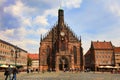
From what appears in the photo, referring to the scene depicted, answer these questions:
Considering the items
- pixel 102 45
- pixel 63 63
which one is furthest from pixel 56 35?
pixel 102 45

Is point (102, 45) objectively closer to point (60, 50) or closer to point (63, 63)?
point (60, 50)

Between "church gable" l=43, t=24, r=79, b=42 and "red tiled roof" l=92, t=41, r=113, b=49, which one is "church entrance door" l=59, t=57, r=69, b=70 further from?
"red tiled roof" l=92, t=41, r=113, b=49

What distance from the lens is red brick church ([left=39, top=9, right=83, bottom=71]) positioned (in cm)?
9956

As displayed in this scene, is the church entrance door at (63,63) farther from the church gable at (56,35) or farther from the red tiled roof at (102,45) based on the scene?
the red tiled roof at (102,45)

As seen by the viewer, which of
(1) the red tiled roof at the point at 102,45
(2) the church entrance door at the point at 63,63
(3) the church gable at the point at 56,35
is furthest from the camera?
(1) the red tiled roof at the point at 102,45

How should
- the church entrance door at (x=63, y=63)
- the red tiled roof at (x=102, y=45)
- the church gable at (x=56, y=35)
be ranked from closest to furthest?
the church entrance door at (x=63, y=63) < the church gable at (x=56, y=35) < the red tiled roof at (x=102, y=45)

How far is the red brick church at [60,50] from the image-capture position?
9956cm

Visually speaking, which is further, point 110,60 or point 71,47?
point 110,60

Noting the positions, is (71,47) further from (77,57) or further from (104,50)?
(104,50)

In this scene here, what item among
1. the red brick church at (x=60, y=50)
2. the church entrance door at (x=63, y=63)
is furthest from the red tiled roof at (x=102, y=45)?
the church entrance door at (x=63, y=63)

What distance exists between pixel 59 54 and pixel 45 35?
12562mm

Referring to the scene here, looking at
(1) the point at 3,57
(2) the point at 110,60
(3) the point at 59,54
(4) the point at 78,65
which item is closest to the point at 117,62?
(2) the point at 110,60

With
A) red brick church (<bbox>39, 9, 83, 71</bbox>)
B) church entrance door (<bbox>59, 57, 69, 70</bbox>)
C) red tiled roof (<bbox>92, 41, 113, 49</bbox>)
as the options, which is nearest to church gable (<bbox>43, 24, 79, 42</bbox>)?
red brick church (<bbox>39, 9, 83, 71</bbox>)

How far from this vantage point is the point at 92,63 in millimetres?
116312
